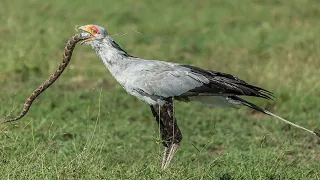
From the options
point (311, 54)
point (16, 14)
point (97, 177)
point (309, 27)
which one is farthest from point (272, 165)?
point (16, 14)

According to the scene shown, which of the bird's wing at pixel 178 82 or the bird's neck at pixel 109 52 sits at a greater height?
the bird's neck at pixel 109 52

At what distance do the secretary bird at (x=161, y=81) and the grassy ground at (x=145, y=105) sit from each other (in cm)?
22

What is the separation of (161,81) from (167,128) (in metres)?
0.36

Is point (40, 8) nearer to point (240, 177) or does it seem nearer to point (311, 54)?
point (311, 54)

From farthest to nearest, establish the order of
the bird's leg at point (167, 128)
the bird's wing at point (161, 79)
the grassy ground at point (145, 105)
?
1. the grassy ground at point (145, 105)
2. the bird's leg at point (167, 128)
3. the bird's wing at point (161, 79)

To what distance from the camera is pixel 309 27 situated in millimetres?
11414

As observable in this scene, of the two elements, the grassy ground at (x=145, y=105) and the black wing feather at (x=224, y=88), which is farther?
the grassy ground at (x=145, y=105)

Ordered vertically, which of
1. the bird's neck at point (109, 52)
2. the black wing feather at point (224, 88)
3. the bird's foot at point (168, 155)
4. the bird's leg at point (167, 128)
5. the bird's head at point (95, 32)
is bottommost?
the bird's foot at point (168, 155)

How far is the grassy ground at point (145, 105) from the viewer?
5.45 meters

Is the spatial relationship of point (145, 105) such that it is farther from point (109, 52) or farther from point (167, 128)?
point (109, 52)

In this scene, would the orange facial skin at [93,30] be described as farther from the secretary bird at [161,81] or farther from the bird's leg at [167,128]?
the bird's leg at [167,128]

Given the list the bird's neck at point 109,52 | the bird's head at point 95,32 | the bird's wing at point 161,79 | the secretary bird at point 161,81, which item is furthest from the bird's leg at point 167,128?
the bird's head at point 95,32

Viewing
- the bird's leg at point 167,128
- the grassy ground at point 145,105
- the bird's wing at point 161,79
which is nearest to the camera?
the bird's wing at point 161,79

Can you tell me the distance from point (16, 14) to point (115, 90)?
3762 mm
